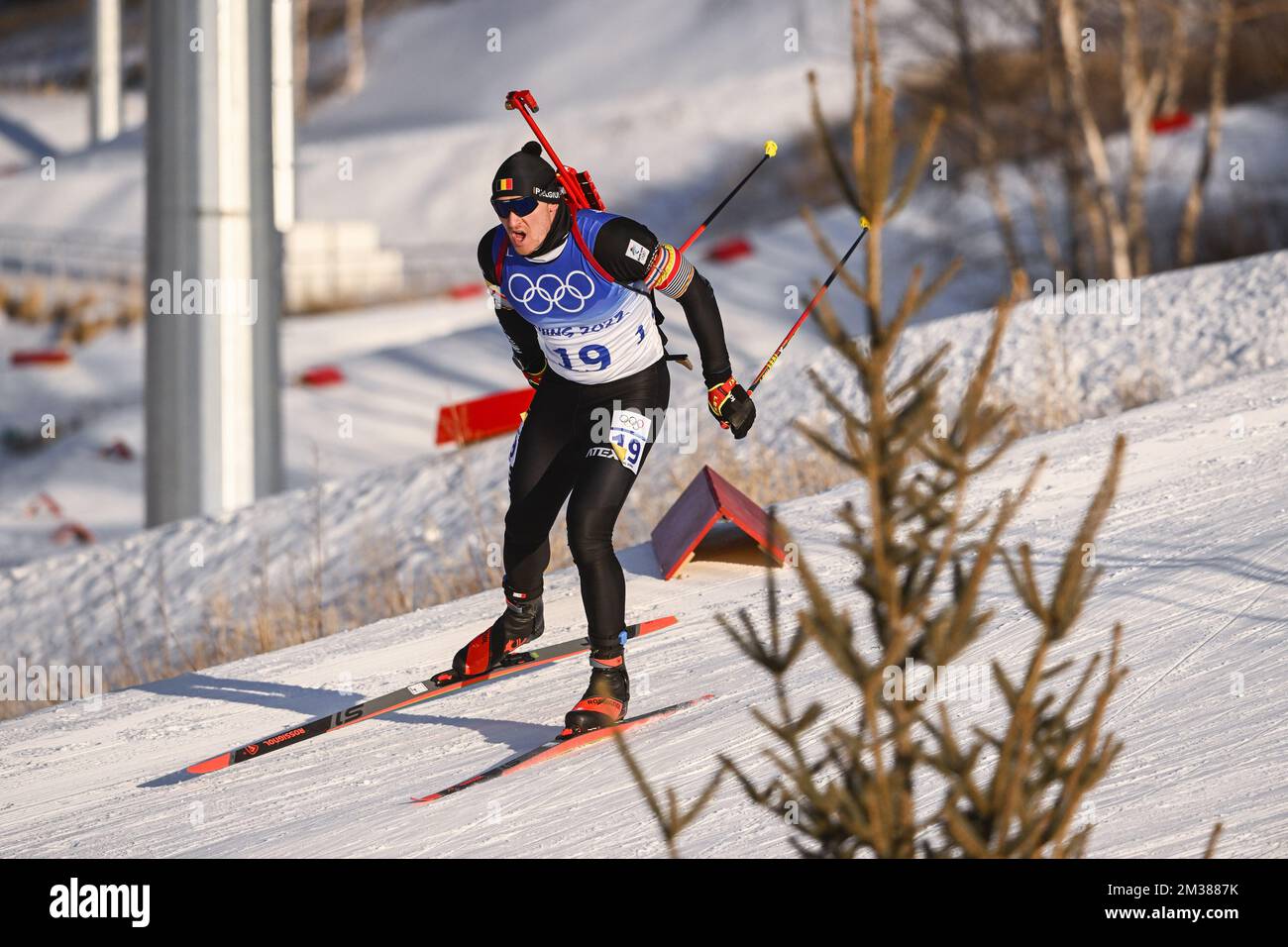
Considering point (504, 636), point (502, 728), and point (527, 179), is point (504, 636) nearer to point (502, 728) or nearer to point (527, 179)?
point (502, 728)

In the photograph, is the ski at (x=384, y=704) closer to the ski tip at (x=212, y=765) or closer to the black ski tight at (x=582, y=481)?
the ski tip at (x=212, y=765)

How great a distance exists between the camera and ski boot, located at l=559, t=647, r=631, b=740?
222 inches

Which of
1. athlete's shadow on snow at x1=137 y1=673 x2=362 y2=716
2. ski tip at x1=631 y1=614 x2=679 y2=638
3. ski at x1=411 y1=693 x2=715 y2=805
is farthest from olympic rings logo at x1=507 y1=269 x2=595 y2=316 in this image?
athlete's shadow on snow at x1=137 y1=673 x2=362 y2=716

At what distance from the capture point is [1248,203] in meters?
19.4

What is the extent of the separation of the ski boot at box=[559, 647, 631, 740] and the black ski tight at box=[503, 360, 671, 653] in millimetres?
55

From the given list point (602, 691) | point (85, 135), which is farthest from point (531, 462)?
point (85, 135)

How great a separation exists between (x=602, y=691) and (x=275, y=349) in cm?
830

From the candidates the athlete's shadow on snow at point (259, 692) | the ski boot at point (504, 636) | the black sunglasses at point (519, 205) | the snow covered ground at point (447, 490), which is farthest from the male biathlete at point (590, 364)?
the snow covered ground at point (447, 490)

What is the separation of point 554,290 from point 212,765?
2.30 meters

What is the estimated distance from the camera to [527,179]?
5520mm

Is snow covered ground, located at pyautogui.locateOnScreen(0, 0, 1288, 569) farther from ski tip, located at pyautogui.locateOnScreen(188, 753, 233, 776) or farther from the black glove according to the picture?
ski tip, located at pyautogui.locateOnScreen(188, 753, 233, 776)

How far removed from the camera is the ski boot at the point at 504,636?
249 inches
